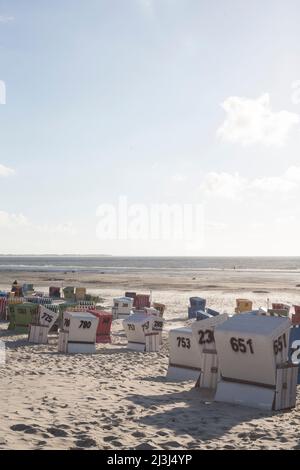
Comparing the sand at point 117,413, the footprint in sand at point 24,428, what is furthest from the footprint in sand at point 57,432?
the footprint in sand at point 24,428

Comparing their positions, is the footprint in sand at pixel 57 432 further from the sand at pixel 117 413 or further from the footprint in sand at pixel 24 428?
the footprint in sand at pixel 24 428

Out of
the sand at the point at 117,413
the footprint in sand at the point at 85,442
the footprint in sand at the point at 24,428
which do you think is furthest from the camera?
the footprint in sand at the point at 24,428

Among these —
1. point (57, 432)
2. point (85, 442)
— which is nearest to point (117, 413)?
point (57, 432)

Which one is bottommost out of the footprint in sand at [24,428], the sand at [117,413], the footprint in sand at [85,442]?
the sand at [117,413]

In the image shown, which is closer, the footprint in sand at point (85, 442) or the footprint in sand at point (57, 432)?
the footprint in sand at point (85, 442)

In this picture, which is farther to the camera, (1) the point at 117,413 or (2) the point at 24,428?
(1) the point at 117,413

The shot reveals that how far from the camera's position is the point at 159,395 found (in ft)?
37.9

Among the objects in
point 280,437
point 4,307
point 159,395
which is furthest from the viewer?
point 4,307

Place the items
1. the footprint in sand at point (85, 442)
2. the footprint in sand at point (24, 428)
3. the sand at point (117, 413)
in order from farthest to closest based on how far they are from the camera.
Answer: the footprint in sand at point (24, 428), the sand at point (117, 413), the footprint in sand at point (85, 442)

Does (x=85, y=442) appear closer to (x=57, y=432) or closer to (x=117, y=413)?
(x=57, y=432)
